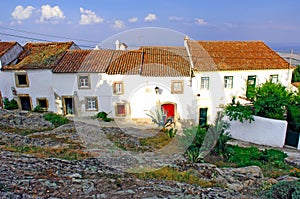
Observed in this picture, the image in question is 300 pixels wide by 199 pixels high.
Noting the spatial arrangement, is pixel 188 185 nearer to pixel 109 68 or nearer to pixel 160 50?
pixel 109 68

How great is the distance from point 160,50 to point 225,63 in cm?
527

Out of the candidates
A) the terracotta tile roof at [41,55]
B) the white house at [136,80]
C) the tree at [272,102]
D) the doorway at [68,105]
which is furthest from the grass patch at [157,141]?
the terracotta tile roof at [41,55]

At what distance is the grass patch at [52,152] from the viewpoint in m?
6.97

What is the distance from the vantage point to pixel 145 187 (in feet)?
17.1

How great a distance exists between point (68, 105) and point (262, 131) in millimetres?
13445

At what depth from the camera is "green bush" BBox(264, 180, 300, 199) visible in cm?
448

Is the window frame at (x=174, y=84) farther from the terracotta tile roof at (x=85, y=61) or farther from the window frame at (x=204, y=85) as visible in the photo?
the terracotta tile roof at (x=85, y=61)

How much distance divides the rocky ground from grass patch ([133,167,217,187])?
60mm

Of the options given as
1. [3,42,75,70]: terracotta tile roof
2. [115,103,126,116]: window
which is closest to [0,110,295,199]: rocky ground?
[115,103,126,116]: window

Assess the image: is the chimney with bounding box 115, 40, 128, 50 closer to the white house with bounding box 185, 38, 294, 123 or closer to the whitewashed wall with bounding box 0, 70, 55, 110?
the white house with bounding box 185, 38, 294, 123

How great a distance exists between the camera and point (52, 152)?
291 inches

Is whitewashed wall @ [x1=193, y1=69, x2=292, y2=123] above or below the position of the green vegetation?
above

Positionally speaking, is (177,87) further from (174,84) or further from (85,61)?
(85,61)

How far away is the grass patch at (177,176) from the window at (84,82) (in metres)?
11.7
